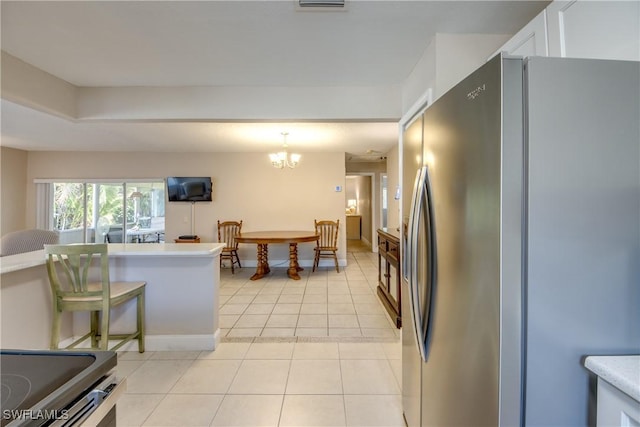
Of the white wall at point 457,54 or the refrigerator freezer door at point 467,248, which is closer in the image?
the refrigerator freezer door at point 467,248

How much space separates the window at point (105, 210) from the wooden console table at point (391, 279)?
4.80 metres

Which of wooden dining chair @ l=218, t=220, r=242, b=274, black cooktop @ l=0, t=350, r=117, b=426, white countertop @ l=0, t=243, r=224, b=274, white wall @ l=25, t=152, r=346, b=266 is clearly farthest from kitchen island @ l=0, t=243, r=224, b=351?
white wall @ l=25, t=152, r=346, b=266

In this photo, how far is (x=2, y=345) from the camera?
1805 mm

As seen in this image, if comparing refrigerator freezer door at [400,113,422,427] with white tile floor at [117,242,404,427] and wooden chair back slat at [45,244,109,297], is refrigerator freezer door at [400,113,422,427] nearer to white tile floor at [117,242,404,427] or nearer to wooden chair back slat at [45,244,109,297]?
white tile floor at [117,242,404,427]

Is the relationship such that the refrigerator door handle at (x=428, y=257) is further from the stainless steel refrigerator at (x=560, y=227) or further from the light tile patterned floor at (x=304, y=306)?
the light tile patterned floor at (x=304, y=306)

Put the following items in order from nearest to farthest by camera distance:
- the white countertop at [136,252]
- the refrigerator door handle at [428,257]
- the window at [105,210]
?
1. the refrigerator door handle at [428,257]
2. the white countertop at [136,252]
3. the window at [105,210]

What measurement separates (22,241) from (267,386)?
3058 mm

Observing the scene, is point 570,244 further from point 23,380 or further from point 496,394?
point 23,380

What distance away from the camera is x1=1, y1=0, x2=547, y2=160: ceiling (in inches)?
58.7

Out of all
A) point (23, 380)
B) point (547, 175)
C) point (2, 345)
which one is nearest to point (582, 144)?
point (547, 175)

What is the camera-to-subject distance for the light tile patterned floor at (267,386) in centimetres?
168

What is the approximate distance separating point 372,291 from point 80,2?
396 cm

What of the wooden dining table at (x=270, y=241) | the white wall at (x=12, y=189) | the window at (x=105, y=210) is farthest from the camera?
the window at (x=105, y=210)

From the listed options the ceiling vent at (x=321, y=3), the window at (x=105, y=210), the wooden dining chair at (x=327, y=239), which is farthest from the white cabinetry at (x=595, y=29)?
the window at (x=105, y=210)
